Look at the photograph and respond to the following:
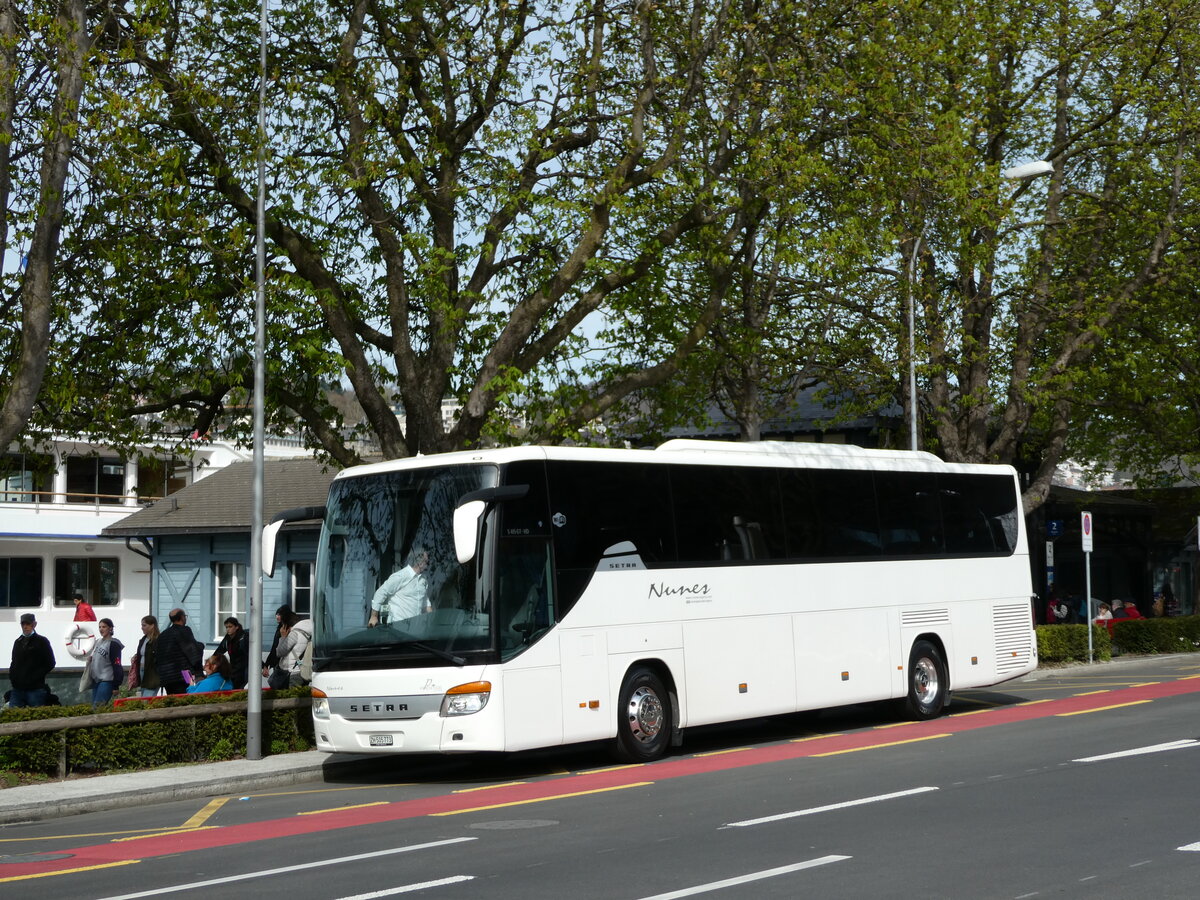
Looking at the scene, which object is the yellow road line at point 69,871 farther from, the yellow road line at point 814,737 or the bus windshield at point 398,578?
the yellow road line at point 814,737

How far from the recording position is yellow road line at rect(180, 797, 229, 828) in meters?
12.8

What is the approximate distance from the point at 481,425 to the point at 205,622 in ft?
66.7

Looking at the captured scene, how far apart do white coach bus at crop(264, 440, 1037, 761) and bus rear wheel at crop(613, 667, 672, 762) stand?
23 mm

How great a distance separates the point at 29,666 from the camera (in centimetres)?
1959

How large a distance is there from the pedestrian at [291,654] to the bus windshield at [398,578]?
4412 mm

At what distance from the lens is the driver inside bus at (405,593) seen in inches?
584

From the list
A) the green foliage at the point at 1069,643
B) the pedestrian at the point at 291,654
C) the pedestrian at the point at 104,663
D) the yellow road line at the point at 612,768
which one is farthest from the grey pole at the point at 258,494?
the green foliage at the point at 1069,643

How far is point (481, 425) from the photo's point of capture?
1997cm

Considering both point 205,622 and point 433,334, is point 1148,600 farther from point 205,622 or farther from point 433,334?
point 433,334

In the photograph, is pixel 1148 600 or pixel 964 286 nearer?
pixel 964 286

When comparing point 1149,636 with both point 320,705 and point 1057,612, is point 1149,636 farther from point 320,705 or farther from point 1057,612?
point 320,705

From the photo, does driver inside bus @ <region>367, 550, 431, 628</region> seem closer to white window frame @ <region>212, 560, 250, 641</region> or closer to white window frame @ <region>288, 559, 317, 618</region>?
white window frame @ <region>288, 559, 317, 618</region>

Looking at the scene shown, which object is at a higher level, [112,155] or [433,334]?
[112,155]

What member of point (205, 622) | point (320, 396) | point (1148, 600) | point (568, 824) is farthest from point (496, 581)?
point (1148, 600)
